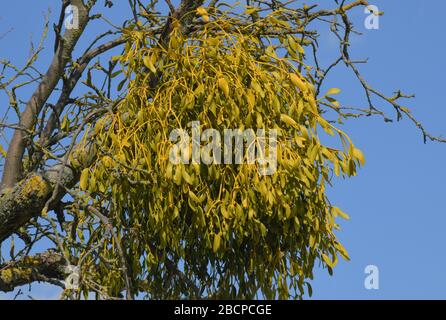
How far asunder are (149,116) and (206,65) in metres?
0.42

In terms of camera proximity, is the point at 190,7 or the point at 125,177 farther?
the point at 190,7

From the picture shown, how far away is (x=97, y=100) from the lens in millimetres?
5977

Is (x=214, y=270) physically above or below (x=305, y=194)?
below

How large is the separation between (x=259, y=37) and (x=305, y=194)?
1.04 meters
